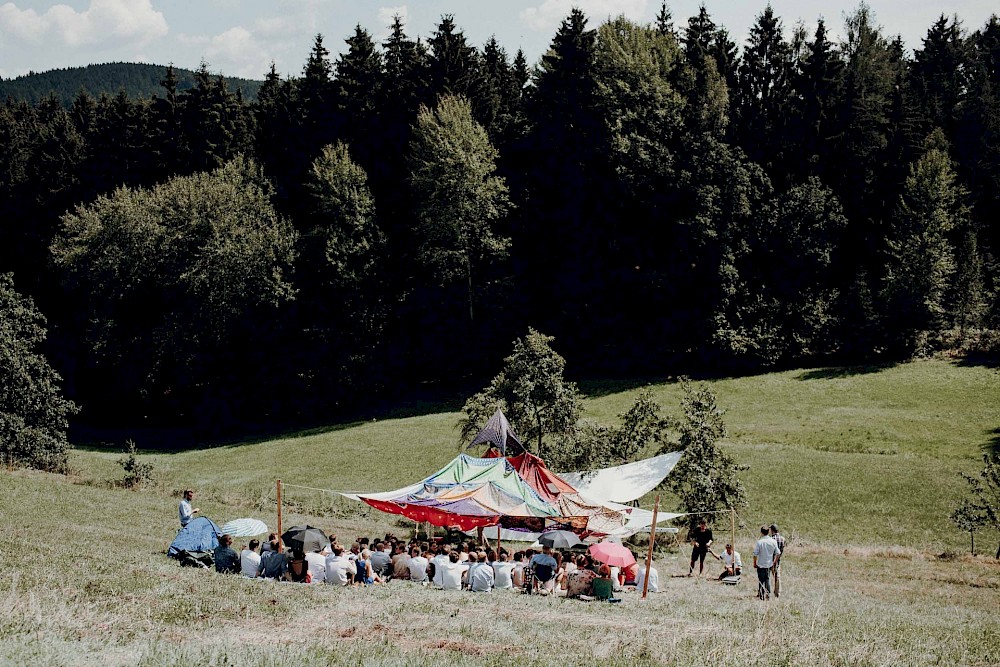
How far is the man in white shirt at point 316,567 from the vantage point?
1805 cm

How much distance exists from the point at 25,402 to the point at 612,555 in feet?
110

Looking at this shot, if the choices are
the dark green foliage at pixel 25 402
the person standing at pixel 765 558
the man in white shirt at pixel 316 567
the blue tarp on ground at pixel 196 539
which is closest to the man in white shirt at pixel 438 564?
the man in white shirt at pixel 316 567

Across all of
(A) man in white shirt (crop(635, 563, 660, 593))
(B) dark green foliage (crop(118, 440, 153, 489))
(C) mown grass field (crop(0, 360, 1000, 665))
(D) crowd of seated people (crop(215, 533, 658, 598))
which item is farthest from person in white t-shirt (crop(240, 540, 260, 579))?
(B) dark green foliage (crop(118, 440, 153, 489))

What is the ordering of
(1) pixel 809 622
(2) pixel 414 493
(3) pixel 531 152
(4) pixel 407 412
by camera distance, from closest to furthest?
(1) pixel 809 622
(2) pixel 414 493
(4) pixel 407 412
(3) pixel 531 152

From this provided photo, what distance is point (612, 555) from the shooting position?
19594 mm

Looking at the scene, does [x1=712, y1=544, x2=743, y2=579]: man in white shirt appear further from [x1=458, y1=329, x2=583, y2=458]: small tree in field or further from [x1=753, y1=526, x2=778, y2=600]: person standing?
[x1=458, y1=329, x2=583, y2=458]: small tree in field

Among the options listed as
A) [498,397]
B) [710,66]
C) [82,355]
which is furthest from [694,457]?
[82,355]

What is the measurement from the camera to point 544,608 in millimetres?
16516

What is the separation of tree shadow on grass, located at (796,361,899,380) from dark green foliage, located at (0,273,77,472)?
135 ft

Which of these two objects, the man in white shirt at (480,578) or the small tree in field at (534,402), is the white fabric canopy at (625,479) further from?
the man in white shirt at (480,578)

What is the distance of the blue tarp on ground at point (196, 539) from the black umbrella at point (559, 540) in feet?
25.4

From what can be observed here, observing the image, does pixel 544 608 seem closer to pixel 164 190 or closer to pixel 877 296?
pixel 877 296

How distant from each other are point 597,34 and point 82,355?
144 feet

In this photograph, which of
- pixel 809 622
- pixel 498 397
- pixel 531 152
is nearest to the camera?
pixel 809 622
